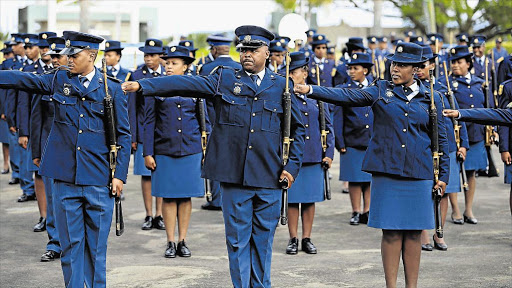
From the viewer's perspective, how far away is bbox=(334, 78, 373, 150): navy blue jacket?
11.7 meters

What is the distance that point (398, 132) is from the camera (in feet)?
24.7

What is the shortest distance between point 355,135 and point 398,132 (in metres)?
4.24

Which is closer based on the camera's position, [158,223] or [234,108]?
[234,108]

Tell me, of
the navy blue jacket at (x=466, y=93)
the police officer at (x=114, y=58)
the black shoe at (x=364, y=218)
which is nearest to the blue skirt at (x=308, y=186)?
the black shoe at (x=364, y=218)

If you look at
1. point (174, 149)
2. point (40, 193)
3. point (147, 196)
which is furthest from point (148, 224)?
point (174, 149)

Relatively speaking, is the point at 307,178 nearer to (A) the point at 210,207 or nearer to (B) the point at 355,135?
(B) the point at 355,135

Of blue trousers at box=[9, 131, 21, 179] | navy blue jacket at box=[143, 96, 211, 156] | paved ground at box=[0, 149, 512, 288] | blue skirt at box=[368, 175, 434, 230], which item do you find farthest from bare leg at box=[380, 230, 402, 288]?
blue trousers at box=[9, 131, 21, 179]

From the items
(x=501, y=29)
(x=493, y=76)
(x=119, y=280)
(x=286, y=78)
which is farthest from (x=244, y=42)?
(x=501, y=29)

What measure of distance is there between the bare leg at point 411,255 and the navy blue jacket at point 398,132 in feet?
1.70

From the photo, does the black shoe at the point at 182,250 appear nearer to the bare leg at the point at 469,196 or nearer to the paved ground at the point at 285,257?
the paved ground at the point at 285,257

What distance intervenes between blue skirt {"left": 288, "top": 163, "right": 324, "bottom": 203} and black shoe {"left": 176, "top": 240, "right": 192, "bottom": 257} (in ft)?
3.93

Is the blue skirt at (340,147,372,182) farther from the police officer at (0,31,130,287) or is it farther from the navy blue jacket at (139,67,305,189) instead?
the police officer at (0,31,130,287)

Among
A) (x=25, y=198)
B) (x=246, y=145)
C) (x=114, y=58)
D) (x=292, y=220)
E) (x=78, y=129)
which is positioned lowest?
(x=25, y=198)

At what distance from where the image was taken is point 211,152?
286 inches
